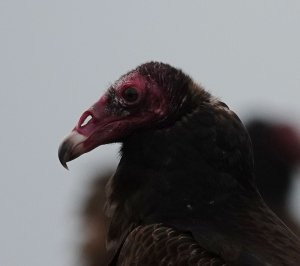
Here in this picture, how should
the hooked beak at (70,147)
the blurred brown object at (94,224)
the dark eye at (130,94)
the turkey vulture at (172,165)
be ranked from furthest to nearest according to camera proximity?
the blurred brown object at (94,224), the dark eye at (130,94), the hooked beak at (70,147), the turkey vulture at (172,165)

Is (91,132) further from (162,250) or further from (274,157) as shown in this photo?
(274,157)

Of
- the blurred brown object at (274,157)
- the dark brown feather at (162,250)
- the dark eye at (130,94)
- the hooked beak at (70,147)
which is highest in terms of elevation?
the dark eye at (130,94)

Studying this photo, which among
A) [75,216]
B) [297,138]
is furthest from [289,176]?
[75,216]

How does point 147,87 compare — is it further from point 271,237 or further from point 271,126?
point 271,126

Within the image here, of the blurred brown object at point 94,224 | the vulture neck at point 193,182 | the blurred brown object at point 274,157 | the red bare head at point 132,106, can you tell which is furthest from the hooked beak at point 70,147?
the blurred brown object at point 274,157

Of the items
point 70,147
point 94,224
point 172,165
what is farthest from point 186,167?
point 94,224

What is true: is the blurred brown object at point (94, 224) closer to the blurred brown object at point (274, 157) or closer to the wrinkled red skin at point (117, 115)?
the blurred brown object at point (274, 157)

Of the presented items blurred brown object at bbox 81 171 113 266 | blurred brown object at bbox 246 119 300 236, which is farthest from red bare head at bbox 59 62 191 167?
blurred brown object at bbox 246 119 300 236
